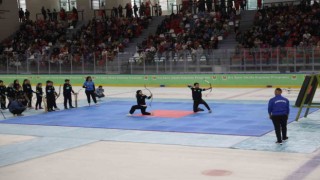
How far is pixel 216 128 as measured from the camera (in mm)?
16109

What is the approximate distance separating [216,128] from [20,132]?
262 inches

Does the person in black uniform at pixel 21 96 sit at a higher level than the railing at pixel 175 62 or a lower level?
lower

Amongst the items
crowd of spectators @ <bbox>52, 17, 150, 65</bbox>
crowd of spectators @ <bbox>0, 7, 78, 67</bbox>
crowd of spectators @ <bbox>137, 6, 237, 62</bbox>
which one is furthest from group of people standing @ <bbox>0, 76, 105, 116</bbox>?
crowd of spectators @ <bbox>0, 7, 78, 67</bbox>

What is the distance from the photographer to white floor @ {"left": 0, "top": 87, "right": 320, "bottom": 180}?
10.2 metres

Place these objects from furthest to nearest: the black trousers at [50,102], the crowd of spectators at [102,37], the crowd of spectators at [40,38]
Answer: the crowd of spectators at [40,38], the crowd of spectators at [102,37], the black trousers at [50,102]

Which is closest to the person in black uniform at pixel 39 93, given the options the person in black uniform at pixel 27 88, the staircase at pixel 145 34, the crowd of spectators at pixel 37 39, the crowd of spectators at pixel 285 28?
the person in black uniform at pixel 27 88

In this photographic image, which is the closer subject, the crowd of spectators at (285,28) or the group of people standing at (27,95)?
the group of people standing at (27,95)

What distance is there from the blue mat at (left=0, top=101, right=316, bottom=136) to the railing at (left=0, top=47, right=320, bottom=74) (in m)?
7.52

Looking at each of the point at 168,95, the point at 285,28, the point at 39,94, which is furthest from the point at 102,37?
the point at 39,94

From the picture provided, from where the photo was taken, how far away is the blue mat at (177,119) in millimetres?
16078

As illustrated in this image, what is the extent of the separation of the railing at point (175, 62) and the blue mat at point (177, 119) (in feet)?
24.7

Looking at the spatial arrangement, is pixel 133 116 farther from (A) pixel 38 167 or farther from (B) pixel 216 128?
(A) pixel 38 167

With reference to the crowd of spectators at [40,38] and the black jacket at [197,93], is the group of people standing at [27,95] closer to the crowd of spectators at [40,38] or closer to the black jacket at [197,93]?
the black jacket at [197,93]

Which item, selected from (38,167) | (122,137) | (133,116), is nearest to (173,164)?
(38,167)
